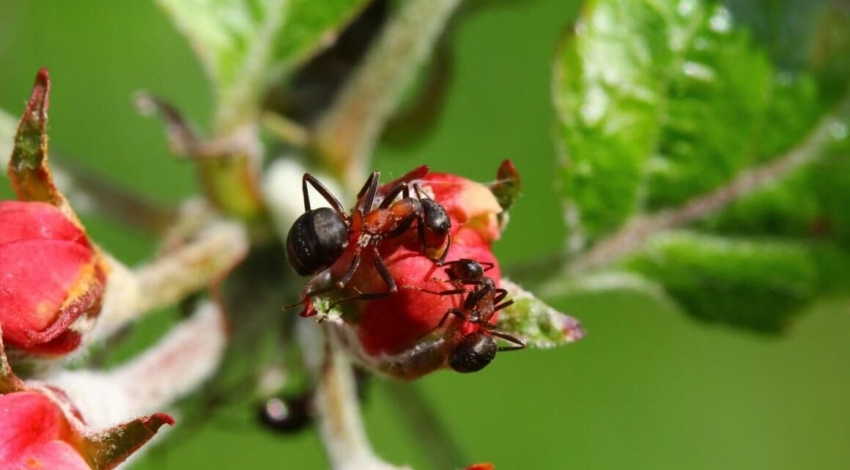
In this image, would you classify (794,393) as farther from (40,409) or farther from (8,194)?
(40,409)

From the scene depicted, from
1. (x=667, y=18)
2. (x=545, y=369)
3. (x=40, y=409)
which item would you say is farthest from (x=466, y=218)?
(x=545, y=369)

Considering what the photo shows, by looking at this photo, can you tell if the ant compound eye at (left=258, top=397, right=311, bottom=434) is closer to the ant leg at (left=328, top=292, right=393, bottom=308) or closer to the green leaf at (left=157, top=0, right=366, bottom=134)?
the green leaf at (left=157, top=0, right=366, bottom=134)

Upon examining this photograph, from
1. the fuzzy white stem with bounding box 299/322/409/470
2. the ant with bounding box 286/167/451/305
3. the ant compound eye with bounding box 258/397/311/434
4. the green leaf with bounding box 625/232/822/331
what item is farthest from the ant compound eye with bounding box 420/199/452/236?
the green leaf with bounding box 625/232/822/331

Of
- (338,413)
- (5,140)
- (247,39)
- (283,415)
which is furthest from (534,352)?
(5,140)

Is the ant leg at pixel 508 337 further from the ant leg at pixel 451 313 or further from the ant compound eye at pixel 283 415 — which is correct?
the ant compound eye at pixel 283 415

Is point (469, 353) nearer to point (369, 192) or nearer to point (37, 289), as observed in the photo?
point (369, 192)

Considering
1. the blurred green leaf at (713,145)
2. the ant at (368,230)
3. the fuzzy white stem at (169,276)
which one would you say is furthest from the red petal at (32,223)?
the blurred green leaf at (713,145)
